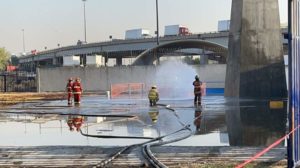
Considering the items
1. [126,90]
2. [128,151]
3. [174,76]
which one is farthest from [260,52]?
[174,76]

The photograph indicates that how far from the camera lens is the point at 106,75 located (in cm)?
4956

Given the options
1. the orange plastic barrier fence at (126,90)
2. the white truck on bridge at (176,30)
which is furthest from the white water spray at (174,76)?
the white truck on bridge at (176,30)

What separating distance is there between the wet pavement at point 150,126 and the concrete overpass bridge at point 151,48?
117ft

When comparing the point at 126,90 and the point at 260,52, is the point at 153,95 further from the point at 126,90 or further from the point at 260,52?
the point at 126,90

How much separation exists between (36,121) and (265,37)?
1294cm

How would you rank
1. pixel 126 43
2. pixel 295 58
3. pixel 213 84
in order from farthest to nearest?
pixel 126 43
pixel 213 84
pixel 295 58

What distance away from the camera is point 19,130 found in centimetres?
1526

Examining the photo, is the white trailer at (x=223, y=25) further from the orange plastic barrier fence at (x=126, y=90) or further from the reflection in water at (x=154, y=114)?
the reflection in water at (x=154, y=114)

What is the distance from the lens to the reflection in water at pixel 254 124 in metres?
11.6

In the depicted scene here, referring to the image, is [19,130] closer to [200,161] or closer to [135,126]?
[135,126]

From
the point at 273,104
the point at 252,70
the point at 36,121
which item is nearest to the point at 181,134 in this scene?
the point at 36,121

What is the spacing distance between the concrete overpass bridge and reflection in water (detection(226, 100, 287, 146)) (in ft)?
115

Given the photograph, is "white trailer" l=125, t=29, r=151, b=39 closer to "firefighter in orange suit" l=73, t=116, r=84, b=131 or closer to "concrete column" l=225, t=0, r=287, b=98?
"concrete column" l=225, t=0, r=287, b=98

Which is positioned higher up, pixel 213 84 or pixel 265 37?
pixel 265 37
